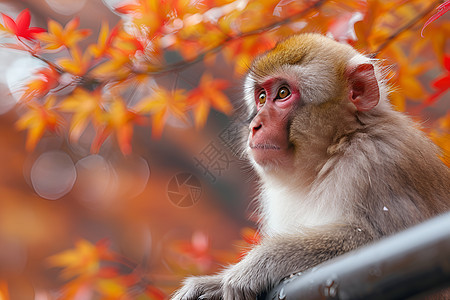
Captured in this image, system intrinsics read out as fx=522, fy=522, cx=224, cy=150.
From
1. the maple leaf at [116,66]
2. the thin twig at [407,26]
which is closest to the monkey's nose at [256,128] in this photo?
the thin twig at [407,26]

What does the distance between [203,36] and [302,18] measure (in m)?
0.55

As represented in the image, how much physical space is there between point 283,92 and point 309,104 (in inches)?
5.9

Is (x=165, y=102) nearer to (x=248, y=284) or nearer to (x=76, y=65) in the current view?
(x=76, y=65)

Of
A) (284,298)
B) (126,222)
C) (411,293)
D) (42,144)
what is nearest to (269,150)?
(284,298)

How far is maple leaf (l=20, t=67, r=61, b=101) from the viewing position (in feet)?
9.49

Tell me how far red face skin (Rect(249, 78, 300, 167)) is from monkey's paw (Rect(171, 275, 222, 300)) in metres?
0.55

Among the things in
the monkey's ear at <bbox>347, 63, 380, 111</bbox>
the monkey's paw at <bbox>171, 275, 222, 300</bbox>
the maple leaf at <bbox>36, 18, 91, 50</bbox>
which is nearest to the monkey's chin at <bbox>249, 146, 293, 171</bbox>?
the monkey's ear at <bbox>347, 63, 380, 111</bbox>

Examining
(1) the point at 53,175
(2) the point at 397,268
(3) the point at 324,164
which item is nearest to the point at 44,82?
(3) the point at 324,164

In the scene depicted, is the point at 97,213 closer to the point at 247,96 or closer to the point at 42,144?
the point at 42,144

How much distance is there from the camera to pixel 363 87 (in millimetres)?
2152

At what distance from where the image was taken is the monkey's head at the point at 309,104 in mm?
2107

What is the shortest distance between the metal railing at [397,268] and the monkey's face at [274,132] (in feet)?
3.38

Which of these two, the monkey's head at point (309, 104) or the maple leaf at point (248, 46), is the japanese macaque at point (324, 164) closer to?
the monkey's head at point (309, 104)

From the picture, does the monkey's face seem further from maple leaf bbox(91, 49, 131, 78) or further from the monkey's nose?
maple leaf bbox(91, 49, 131, 78)
